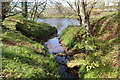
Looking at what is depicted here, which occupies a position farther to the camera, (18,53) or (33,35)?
(33,35)

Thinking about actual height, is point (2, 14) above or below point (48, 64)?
above

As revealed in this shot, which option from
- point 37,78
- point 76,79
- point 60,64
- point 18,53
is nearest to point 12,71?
point 37,78

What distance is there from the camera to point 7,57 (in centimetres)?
829

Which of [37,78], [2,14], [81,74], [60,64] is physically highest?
[2,14]

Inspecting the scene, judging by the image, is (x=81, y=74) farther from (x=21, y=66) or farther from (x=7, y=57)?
(x=7, y=57)

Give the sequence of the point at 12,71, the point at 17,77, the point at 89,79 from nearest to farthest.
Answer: the point at 17,77, the point at 12,71, the point at 89,79

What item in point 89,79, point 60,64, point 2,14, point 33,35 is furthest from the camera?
point 33,35

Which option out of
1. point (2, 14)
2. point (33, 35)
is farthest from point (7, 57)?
point (33, 35)

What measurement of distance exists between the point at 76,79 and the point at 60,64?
2.78 meters

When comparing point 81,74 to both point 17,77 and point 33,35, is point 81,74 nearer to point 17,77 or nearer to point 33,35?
point 17,77

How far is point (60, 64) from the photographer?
1112 cm

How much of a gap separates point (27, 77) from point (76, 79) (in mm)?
3604

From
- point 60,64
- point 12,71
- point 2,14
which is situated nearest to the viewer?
point 12,71

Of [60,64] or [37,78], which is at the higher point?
[37,78]
